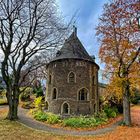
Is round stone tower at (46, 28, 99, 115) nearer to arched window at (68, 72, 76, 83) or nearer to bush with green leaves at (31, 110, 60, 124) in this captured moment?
arched window at (68, 72, 76, 83)

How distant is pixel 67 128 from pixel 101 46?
953cm

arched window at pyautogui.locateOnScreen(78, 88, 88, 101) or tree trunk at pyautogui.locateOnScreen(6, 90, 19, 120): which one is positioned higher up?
arched window at pyautogui.locateOnScreen(78, 88, 88, 101)

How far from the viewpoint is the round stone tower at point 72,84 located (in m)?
27.7

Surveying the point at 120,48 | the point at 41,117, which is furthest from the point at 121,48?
the point at 41,117

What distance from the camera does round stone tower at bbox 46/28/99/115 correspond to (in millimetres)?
27719

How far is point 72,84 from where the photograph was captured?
28.1m

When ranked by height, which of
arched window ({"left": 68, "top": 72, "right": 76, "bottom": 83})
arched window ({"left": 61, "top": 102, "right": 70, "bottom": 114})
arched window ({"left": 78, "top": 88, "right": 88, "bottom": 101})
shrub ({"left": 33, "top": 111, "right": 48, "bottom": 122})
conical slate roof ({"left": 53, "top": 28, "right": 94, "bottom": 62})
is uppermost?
conical slate roof ({"left": 53, "top": 28, "right": 94, "bottom": 62})

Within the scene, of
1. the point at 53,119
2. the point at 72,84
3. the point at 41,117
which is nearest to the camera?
the point at 53,119

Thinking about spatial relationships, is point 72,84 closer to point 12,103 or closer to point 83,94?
point 83,94

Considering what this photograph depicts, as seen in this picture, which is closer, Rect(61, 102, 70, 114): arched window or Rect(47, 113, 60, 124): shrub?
Rect(47, 113, 60, 124): shrub

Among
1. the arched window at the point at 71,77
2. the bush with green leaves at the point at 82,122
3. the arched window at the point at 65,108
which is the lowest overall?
the bush with green leaves at the point at 82,122

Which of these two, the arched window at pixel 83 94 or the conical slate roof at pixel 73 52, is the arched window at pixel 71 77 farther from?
the conical slate roof at pixel 73 52

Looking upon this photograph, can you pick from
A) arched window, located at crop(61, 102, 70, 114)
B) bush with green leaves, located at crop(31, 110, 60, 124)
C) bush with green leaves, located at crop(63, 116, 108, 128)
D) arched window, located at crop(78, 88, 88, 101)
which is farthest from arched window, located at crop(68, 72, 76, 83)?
bush with green leaves, located at crop(63, 116, 108, 128)

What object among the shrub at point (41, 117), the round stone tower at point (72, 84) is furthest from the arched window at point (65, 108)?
the shrub at point (41, 117)
